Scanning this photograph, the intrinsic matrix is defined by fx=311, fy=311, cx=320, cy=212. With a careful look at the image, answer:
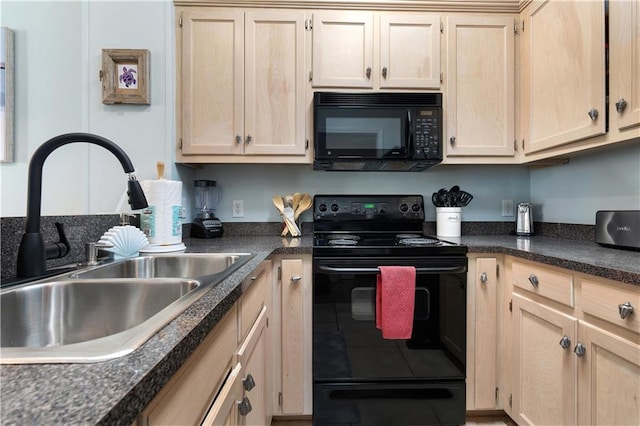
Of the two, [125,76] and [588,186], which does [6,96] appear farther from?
[588,186]

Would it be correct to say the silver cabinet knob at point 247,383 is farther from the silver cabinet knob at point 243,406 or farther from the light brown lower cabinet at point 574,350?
the light brown lower cabinet at point 574,350

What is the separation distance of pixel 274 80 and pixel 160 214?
951mm

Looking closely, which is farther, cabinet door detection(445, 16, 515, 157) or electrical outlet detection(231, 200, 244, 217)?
electrical outlet detection(231, 200, 244, 217)

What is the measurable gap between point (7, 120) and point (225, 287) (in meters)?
1.32

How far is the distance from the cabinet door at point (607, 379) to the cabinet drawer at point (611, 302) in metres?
0.05

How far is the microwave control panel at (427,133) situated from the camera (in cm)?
171

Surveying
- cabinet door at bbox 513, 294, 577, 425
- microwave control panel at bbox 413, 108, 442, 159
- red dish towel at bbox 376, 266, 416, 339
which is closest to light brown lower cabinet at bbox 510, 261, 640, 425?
cabinet door at bbox 513, 294, 577, 425

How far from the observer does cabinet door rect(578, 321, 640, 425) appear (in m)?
0.90

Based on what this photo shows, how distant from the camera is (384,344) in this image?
57.6 inches

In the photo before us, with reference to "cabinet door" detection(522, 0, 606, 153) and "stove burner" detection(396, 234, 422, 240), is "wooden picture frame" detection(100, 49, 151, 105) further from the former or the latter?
"cabinet door" detection(522, 0, 606, 153)

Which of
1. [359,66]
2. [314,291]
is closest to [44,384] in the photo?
[314,291]

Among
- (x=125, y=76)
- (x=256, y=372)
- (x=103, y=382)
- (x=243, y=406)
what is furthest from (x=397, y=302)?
(x=125, y=76)

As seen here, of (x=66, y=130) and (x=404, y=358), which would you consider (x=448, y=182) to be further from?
(x=66, y=130)

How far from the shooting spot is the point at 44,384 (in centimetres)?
34
